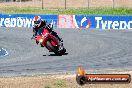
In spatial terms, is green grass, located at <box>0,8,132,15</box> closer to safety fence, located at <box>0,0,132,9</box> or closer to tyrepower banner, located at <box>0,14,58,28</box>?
safety fence, located at <box>0,0,132,9</box>

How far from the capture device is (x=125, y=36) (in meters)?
36.5

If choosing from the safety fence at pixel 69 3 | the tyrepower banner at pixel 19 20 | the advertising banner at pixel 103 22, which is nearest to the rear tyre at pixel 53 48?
the advertising banner at pixel 103 22

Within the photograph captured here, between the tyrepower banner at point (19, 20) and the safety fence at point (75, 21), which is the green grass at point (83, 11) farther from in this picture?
the tyrepower banner at point (19, 20)

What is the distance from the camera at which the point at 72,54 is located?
88.2ft

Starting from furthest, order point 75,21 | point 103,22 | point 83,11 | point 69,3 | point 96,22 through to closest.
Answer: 1. point 69,3
2. point 83,11
3. point 75,21
4. point 96,22
5. point 103,22

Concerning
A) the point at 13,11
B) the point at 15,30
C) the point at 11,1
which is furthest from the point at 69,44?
the point at 11,1

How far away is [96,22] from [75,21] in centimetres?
204

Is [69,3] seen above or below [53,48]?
below

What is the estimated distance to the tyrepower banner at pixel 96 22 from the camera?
4188 cm

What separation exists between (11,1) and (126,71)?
54417 millimetres

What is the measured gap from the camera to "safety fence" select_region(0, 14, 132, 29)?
42000 mm

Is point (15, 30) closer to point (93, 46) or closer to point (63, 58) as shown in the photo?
point (93, 46)

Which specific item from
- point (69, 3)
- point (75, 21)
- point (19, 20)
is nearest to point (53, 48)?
point (75, 21)

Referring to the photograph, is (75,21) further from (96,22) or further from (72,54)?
(72,54)
